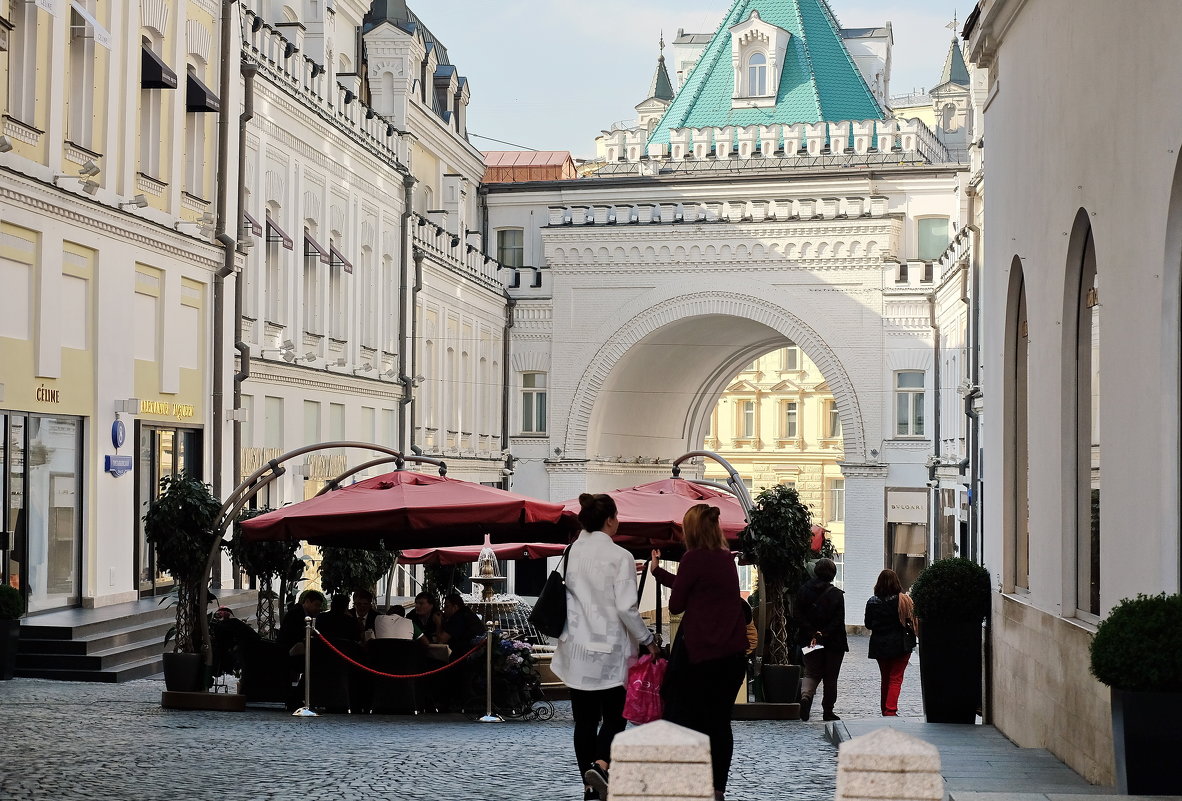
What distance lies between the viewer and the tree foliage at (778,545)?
16156 mm

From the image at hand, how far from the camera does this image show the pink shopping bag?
368 inches

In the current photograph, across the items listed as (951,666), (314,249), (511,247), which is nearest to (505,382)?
(511,247)

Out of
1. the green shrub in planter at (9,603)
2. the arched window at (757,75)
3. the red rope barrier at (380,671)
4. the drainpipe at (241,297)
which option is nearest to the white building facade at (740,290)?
the arched window at (757,75)

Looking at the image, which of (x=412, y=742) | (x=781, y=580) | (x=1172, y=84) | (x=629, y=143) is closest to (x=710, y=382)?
(x=629, y=143)

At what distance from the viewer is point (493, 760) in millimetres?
11680

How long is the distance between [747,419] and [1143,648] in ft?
209

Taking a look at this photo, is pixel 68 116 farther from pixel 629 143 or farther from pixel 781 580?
pixel 629 143

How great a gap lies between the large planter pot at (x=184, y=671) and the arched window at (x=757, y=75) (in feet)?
130

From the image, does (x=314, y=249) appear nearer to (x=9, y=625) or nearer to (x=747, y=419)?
(x=9, y=625)

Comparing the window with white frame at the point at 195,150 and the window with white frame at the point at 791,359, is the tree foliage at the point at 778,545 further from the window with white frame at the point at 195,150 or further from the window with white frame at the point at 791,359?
the window with white frame at the point at 791,359

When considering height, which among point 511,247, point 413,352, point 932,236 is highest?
point 511,247

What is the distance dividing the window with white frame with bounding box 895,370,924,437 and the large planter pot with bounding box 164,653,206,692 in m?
31.6

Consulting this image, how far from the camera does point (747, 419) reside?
7069 centimetres

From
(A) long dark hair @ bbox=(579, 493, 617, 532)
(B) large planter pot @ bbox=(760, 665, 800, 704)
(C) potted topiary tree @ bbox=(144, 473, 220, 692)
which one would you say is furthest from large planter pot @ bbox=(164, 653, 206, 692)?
(A) long dark hair @ bbox=(579, 493, 617, 532)
